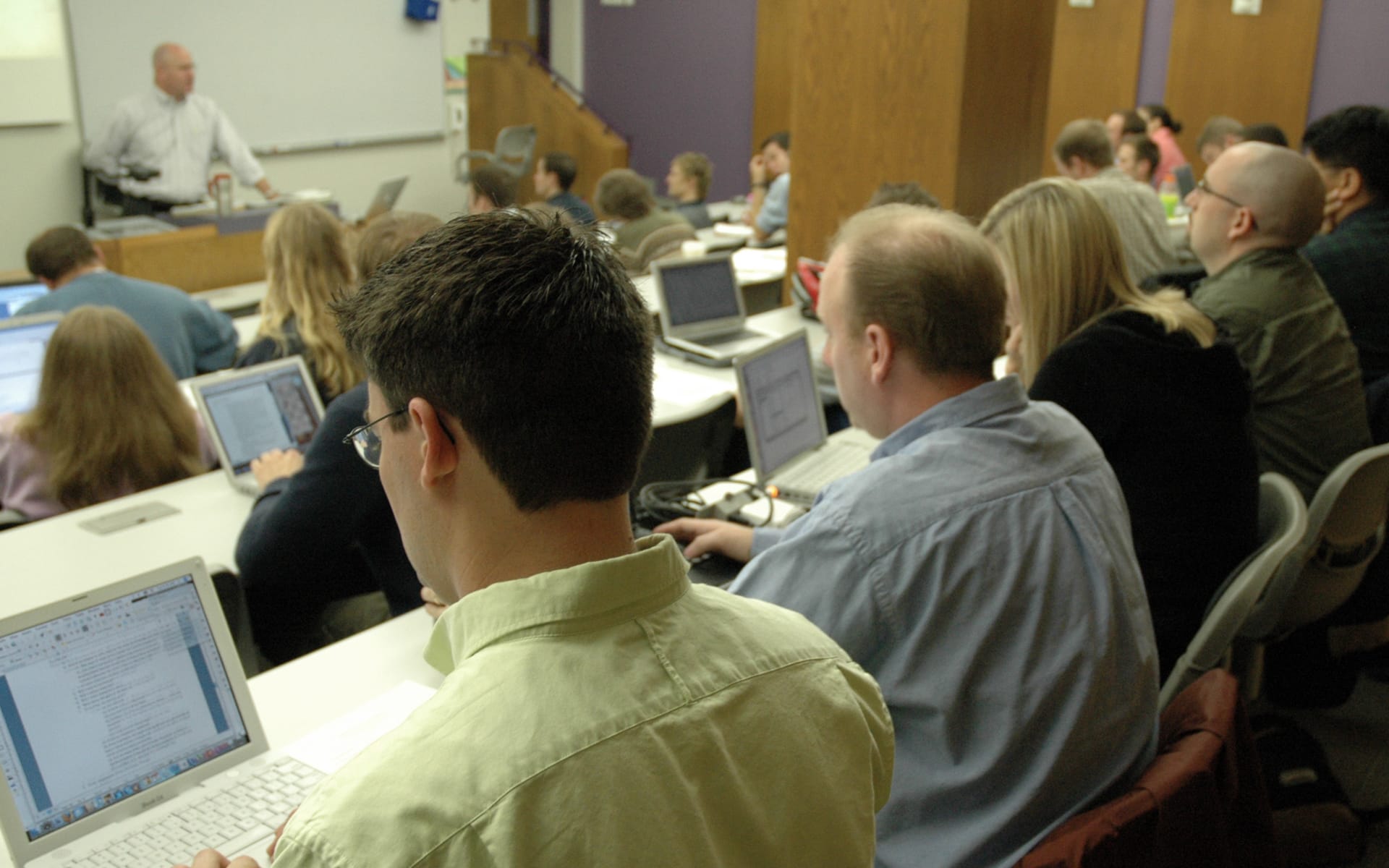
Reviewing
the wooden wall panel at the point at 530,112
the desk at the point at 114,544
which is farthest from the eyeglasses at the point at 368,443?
the wooden wall panel at the point at 530,112

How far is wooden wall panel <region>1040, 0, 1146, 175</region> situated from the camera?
360 inches

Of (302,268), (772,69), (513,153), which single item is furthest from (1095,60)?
(302,268)

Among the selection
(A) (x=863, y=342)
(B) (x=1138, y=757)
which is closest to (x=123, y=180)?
(A) (x=863, y=342)

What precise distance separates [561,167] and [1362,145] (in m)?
4.64

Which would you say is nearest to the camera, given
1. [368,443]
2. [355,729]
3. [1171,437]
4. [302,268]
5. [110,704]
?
[368,443]

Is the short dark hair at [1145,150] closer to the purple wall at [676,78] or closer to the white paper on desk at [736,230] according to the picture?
the white paper on desk at [736,230]

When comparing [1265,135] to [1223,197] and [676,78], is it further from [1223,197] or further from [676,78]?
[676,78]

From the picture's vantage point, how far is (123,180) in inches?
290

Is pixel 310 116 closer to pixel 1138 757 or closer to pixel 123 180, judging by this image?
pixel 123 180

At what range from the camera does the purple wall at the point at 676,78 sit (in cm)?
1078

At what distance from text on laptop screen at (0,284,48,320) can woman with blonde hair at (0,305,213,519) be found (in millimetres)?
1456

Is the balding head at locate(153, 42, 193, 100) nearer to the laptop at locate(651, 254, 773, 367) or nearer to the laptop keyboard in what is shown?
the laptop at locate(651, 254, 773, 367)

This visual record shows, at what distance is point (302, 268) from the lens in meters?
3.43

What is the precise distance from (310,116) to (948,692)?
8698 millimetres
